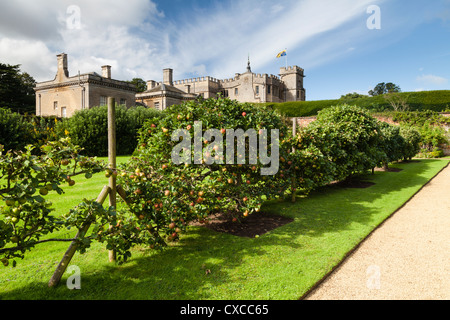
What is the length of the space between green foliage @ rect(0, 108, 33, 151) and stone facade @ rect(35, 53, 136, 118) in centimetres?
1662

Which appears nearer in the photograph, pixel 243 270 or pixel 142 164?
pixel 243 270

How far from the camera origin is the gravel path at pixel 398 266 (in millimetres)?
3445

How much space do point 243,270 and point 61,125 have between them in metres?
21.5

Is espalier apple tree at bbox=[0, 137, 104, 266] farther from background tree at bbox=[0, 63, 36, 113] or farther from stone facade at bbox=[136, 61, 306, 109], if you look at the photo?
stone facade at bbox=[136, 61, 306, 109]

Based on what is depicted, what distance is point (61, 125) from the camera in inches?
823

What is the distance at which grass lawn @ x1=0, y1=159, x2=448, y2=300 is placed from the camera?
11.0ft

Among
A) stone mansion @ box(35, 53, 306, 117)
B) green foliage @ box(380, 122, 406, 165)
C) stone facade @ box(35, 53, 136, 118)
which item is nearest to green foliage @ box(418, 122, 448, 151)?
green foliage @ box(380, 122, 406, 165)

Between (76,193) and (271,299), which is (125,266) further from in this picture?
(76,193)

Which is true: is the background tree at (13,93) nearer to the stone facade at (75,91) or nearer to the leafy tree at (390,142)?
the stone facade at (75,91)

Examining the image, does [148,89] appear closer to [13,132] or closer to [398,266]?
[13,132]

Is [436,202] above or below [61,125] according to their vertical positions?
below

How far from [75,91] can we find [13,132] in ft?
68.7
